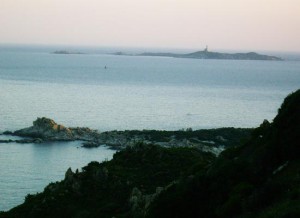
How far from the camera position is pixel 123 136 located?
76000mm

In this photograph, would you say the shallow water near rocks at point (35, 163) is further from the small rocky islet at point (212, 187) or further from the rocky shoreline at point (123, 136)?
the small rocky islet at point (212, 187)

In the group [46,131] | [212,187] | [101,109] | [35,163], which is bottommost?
[101,109]

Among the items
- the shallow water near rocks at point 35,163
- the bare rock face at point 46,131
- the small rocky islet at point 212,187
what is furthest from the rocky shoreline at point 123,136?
the small rocky islet at point 212,187

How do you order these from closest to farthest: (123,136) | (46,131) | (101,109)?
(123,136)
(46,131)
(101,109)

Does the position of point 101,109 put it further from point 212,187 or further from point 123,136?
point 212,187

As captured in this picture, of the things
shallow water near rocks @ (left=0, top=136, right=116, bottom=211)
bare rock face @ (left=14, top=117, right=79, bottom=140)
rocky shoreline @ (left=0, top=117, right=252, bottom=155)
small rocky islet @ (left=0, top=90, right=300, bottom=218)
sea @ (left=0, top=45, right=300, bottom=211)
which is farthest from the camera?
bare rock face @ (left=14, top=117, right=79, bottom=140)

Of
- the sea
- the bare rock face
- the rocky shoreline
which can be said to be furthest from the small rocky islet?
the bare rock face

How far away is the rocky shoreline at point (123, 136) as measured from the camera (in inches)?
2813

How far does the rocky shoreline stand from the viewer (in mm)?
71438

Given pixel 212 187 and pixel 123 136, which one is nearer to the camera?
pixel 212 187

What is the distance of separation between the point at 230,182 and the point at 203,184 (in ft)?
3.92

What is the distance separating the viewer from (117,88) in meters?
160

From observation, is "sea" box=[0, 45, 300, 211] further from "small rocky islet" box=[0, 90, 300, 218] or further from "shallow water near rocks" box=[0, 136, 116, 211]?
"small rocky islet" box=[0, 90, 300, 218]

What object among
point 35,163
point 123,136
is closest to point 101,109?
point 123,136
